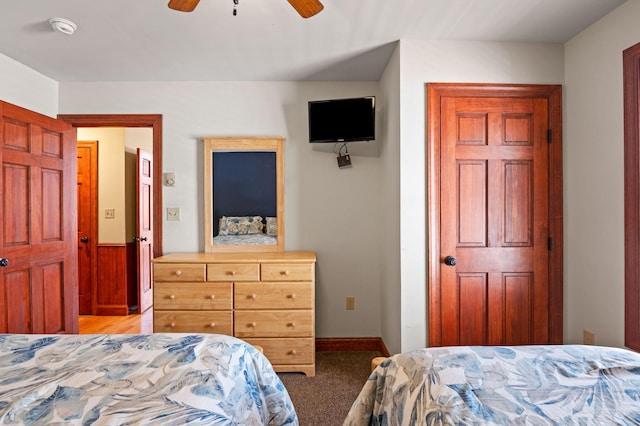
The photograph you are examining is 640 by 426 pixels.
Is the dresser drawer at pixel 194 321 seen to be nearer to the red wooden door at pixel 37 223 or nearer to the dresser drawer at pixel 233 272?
the dresser drawer at pixel 233 272

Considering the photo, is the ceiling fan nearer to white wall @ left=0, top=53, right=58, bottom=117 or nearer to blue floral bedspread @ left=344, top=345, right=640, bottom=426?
blue floral bedspread @ left=344, top=345, right=640, bottom=426

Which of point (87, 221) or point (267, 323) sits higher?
point (87, 221)

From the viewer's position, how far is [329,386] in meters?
2.49

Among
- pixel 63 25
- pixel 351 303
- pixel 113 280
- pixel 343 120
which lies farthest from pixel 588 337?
pixel 113 280

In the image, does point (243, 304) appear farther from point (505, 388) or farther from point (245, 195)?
point (505, 388)

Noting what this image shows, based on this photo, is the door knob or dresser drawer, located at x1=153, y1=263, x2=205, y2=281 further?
dresser drawer, located at x1=153, y1=263, x2=205, y2=281

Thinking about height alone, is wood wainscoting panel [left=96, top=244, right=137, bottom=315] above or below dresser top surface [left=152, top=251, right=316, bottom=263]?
below

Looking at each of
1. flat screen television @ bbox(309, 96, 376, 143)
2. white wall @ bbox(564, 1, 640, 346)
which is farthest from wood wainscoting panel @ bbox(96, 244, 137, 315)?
white wall @ bbox(564, 1, 640, 346)

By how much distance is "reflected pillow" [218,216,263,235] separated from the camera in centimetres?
311

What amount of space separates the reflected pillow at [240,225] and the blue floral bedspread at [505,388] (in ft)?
6.52

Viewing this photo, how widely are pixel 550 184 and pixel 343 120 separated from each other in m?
1.57

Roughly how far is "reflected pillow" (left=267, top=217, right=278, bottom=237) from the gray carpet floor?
1108 mm

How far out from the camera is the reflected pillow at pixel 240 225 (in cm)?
311

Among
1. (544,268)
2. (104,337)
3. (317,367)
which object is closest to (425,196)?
(544,268)
